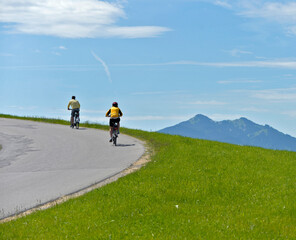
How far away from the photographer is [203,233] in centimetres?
822

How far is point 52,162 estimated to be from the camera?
17594 millimetres

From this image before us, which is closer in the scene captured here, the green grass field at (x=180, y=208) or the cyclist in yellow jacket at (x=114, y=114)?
the green grass field at (x=180, y=208)

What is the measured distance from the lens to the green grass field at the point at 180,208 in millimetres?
8359

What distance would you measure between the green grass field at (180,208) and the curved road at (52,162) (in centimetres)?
143

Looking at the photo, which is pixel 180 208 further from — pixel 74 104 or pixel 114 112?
pixel 74 104

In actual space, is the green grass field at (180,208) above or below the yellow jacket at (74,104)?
below

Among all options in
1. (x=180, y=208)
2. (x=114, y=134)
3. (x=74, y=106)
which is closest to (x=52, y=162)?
(x=114, y=134)

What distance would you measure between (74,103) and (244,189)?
69.0 ft

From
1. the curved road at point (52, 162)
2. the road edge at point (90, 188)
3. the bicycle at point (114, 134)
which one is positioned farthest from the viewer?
the bicycle at point (114, 134)

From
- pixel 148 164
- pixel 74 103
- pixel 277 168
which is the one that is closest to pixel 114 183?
pixel 148 164

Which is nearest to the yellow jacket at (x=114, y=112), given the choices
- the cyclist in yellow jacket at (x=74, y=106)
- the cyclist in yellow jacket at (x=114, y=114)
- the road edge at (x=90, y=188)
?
the cyclist in yellow jacket at (x=114, y=114)

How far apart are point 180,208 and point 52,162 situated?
9016mm

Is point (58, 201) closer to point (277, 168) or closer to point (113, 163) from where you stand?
point (113, 163)

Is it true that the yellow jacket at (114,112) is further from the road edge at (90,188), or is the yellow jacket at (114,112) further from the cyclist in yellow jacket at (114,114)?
the road edge at (90,188)
